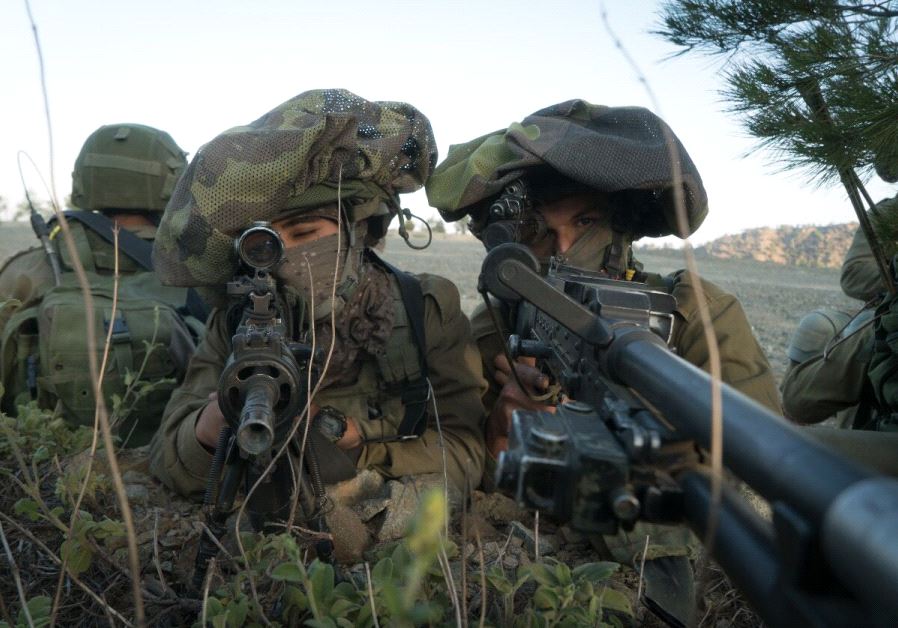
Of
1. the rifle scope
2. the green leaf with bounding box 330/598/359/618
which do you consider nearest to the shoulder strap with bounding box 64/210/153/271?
the rifle scope

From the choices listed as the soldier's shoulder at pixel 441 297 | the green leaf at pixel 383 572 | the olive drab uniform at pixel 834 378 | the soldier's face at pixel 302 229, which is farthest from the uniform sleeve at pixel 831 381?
the green leaf at pixel 383 572

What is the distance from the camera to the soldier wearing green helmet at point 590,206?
260 cm

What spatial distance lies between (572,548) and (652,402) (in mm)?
1547

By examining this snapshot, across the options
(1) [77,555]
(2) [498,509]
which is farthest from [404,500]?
(1) [77,555]

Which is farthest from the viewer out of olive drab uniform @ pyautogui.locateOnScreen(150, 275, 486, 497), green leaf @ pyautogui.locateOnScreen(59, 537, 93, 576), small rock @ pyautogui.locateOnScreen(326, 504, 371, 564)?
olive drab uniform @ pyautogui.locateOnScreen(150, 275, 486, 497)

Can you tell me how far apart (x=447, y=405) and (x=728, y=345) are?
3.54ft

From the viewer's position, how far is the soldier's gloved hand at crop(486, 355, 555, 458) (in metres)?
2.57

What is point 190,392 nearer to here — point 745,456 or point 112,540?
point 112,540

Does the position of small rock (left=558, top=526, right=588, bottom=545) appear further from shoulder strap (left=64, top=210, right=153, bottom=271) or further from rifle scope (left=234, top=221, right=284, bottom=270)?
shoulder strap (left=64, top=210, right=153, bottom=271)

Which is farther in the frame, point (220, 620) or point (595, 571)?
point (595, 571)

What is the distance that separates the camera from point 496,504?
2705 mm

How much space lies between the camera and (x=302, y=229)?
2.60 meters

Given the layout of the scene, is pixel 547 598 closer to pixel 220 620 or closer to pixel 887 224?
pixel 220 620

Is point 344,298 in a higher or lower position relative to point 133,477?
higher
